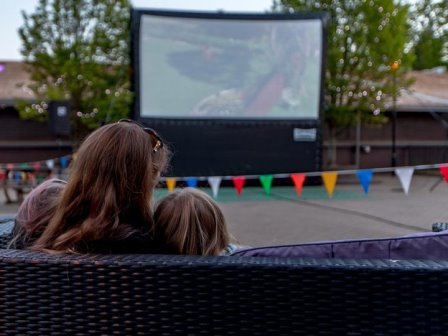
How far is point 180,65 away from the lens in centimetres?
1270

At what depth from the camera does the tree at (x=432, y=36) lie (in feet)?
109

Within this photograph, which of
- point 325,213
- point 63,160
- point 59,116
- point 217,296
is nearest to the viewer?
point 217,296

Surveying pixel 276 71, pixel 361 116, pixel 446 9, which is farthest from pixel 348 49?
pixel 446 9

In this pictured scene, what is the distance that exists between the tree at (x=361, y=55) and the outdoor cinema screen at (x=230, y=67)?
295cm

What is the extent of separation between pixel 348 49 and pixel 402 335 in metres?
15.3

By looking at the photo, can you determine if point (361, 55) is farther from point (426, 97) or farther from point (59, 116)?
point (59, 116)

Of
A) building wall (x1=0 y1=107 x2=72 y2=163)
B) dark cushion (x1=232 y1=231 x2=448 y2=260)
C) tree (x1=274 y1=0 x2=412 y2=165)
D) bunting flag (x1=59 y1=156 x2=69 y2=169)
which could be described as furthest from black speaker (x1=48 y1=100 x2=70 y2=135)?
dark cushion (x1=232 y1=231 x2=448 y2=260)

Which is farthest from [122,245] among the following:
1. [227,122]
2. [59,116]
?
[227,122]

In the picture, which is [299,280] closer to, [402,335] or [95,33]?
[402,335]

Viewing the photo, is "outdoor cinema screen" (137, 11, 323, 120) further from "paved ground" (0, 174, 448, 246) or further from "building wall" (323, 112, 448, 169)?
"building wall" (323, 112, 448, 169)

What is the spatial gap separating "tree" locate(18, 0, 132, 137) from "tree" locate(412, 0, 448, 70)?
79.2 ft

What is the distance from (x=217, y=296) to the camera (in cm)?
162

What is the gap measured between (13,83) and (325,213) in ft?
50.8

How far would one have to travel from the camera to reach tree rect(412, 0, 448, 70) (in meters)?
33.1
